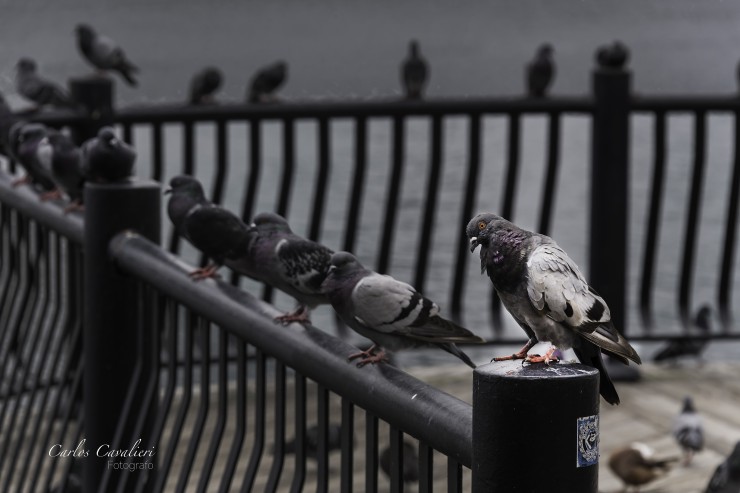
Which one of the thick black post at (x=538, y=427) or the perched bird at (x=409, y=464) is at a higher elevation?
the thick black post at (x=538, y=427)

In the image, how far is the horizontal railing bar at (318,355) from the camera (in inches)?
73.2

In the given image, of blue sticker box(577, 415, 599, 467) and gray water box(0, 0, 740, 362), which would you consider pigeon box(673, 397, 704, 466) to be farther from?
blue sticker box(577, 415, 599, 467)

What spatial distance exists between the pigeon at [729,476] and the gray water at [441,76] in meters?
2.54

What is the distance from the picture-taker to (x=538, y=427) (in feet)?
5.43

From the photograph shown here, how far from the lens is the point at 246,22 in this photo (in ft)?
87.9

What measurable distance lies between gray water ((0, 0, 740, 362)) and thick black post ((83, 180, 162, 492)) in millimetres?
3515

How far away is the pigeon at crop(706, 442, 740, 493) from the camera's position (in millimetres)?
4012

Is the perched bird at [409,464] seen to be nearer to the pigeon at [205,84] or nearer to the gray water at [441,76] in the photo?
the gray water at [441,76]

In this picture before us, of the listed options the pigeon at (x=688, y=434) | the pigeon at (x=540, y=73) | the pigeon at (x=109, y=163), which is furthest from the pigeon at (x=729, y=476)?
the pigeon at (x=540, y=73)

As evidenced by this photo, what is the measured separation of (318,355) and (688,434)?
3126 millimetres

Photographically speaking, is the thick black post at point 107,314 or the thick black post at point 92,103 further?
the thick black post at point 92,103

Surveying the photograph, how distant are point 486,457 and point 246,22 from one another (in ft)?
84.2

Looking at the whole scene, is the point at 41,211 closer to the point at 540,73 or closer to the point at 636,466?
the point at 636,466

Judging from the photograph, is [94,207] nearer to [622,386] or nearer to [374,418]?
[374,418]
